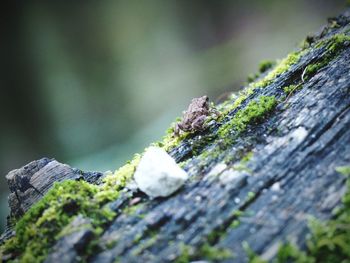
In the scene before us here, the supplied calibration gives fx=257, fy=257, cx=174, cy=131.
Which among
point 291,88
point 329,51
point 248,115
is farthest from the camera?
point 329,51

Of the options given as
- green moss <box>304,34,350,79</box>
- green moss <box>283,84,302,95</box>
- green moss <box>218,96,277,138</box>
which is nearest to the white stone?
green moss <box>218,96,277,138</box>

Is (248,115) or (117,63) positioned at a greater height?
(117,63)

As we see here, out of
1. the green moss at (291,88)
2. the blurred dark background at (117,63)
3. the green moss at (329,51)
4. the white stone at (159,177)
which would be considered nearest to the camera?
the white stone at (159,177)

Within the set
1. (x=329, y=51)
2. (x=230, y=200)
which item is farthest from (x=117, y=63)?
(x=230, y=200)

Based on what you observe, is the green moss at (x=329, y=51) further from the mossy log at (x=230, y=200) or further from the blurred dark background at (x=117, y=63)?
the blurred dark background at (x=117, y=63)

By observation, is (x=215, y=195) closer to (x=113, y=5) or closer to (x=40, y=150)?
(x=40, y=150)

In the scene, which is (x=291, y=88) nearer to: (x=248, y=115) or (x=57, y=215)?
(x=248, y=115)

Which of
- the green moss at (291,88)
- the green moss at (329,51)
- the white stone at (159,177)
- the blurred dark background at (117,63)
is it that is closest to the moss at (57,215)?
the white stone at (159,177)
